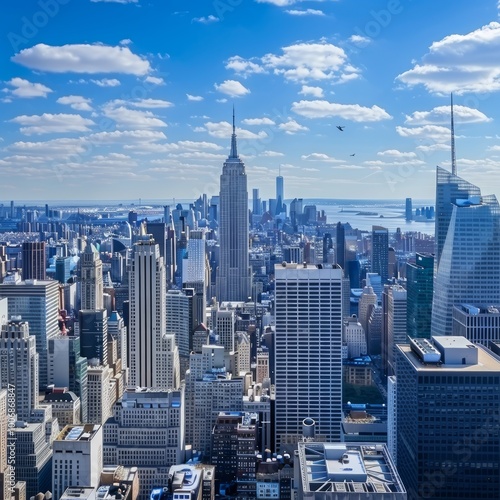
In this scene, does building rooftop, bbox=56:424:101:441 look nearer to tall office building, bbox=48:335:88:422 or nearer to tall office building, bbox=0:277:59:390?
tall office building, bbox=48:335:88:422

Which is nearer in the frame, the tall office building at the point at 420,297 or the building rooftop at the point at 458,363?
the building rooftop at the point at 458,363

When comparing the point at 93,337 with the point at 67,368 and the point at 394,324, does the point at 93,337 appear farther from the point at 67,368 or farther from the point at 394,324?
the point at 394,324

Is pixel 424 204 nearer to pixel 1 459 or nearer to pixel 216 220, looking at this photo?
pixel 1 459

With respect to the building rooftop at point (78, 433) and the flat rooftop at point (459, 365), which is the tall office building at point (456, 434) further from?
the building rooftop at point (78, 433)

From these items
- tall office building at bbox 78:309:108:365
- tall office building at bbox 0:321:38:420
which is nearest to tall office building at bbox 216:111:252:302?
tall office building at bbox 78:309:108:365

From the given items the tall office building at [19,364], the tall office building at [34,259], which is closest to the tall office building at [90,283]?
the tall office building at [34,259]
